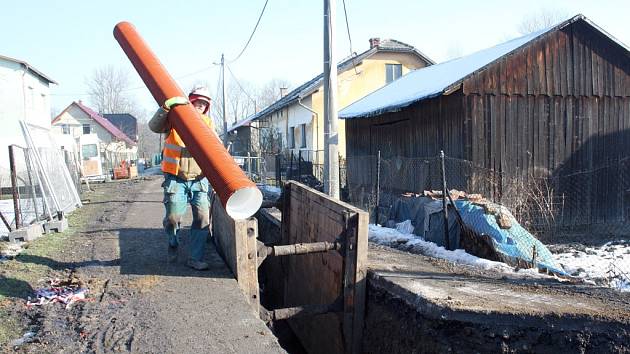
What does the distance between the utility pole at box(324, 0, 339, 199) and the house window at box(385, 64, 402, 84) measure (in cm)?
1916

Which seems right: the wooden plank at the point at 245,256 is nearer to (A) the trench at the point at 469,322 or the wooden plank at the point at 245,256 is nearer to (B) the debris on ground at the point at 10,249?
(A) the trench at the point at 469,322

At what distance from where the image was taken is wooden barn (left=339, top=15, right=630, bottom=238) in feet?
37.7

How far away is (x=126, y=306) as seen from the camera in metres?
4.19

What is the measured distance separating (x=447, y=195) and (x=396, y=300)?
418 cm

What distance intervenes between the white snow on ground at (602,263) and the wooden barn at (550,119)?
2.49 metres

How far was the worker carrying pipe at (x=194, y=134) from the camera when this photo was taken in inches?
145

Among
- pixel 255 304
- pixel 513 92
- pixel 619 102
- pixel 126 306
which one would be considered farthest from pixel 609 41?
pixel 126 306

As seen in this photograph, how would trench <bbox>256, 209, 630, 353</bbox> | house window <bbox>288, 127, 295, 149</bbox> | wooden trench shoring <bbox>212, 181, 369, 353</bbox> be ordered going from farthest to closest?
house window <bbox>288, 127, 295, 149</bbox> < wooden trench shoring <bbox>212, 181, 369, 353</bbox> < trench <bbox>256, 209, 630, 353</bbox>

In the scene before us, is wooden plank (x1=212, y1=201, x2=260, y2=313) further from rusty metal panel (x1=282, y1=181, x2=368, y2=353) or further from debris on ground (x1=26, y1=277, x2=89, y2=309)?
debris on ground (x1=26, y1=277, x2=89, y2=309)

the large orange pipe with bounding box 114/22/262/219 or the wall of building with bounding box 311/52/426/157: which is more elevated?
the wall of building with bounding box 311/52/426/157

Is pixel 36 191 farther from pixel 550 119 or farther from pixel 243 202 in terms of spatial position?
pixel 550 119

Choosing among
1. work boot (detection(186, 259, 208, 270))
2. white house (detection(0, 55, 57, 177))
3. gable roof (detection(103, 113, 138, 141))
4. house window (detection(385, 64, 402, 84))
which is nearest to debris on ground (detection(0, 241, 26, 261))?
work boot (detection(186, 259, 208, 270))

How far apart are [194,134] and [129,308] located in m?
1.44

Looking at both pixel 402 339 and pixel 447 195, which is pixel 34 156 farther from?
pixel 402 339
